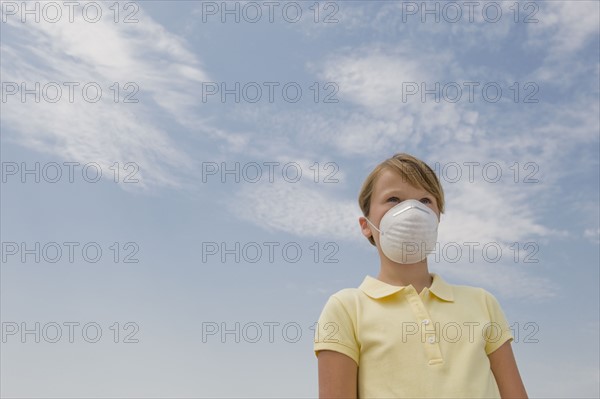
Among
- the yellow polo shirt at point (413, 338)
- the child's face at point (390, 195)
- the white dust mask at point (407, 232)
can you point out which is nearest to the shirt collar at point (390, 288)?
the yellow polo shirt at point (413, 338)

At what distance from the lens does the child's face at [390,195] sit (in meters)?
4.23

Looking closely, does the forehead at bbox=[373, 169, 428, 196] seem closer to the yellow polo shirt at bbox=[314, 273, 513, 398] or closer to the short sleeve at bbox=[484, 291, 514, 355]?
the yellow polo shirt at bbox=[314, 273, 513, 398]

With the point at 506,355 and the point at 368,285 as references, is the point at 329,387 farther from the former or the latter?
the point at 506,355

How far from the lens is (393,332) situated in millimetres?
3742

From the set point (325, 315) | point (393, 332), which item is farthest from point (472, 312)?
point (325, 315)

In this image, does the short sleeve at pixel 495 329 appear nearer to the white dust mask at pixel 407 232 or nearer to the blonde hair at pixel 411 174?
the white dust mask at pixel 407 232

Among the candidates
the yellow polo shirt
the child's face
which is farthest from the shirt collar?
the child's face

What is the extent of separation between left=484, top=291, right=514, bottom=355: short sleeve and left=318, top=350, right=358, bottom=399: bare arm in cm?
89

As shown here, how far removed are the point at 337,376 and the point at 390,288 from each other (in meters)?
0.64

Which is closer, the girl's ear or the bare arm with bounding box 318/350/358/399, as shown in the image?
the bare arm with bounding box 318/350/358/399

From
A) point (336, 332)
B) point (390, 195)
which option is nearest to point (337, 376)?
point (336, 332)

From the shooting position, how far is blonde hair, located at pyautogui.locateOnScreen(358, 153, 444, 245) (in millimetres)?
4223

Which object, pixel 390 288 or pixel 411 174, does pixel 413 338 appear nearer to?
pixel 390 288

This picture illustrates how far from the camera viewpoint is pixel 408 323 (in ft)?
12.5
